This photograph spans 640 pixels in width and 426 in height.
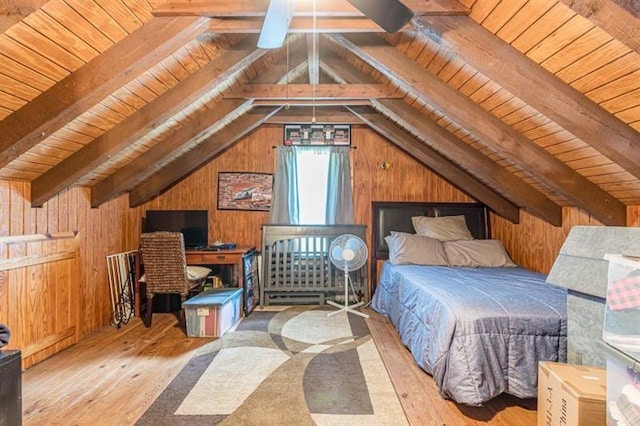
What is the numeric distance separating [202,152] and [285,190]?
1.18 meters

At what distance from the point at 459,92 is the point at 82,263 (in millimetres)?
3776

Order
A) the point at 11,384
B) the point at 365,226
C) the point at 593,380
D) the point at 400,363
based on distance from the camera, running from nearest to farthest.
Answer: the point at 593,380 < the point at 11,384 < the point at 400,363 < the point at 365,226

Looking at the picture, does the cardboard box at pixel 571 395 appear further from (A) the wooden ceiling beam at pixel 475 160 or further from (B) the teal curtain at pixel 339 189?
(B) the teal curtain at pixel 339 189

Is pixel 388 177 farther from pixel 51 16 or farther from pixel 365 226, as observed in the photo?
pixel 51 16

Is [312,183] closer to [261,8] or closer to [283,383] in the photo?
[283,383]

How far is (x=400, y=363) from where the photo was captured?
2789mm

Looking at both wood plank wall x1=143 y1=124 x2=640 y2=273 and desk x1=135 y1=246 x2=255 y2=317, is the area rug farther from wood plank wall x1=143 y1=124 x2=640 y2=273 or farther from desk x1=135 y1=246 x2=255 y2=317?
wood plank wall x1=143 y1=124 x2=640 y2=273

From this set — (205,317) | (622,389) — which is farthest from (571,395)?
(205,317)

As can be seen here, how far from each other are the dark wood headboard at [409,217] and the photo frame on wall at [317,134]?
1111 millimetres

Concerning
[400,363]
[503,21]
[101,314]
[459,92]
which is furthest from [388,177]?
[101,314]

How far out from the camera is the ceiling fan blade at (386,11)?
1467 mm

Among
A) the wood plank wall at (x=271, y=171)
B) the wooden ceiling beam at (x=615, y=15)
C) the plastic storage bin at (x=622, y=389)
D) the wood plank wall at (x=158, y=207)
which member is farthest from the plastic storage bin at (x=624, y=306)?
the wood plank wall at (x=271, y=171)

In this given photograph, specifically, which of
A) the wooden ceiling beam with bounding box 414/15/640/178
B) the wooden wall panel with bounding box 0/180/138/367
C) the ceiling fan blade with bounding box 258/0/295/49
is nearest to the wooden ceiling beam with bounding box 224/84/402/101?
the wooden ceiling beam with bounding box 414/15/640/178

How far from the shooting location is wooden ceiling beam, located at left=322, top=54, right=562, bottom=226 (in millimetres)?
3340
